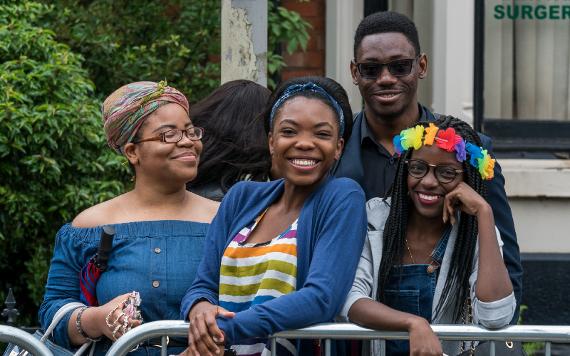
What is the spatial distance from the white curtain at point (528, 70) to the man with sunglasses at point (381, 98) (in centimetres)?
421

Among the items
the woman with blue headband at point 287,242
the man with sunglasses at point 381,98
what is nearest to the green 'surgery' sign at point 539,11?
the man with sunglasses at point 381,98

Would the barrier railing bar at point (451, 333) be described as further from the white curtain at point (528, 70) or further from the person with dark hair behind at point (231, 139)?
the white curtain at point (528, 70)

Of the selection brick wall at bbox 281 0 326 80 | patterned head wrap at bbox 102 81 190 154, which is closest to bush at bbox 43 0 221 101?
brick wall at bbox 281 0 326 80

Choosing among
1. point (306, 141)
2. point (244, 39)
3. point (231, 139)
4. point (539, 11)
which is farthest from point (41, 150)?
point (539, 11)

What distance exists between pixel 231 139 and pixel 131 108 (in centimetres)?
68

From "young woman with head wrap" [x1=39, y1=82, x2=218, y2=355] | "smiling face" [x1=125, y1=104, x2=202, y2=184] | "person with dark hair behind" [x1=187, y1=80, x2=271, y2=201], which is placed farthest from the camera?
"person with dark hair behind" [x1=187, y1=80, x2=271, y2=201]

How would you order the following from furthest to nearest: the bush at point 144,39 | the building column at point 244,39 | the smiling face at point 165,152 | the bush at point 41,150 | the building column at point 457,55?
the building column at point 457,55 < the bush at point 144,39 < the bush at point 41,150 < the building column at point 244,39 < the smiling face at point 165,152

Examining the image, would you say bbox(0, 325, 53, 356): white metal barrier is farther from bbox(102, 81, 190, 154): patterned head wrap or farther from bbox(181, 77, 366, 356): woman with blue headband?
bbox(102, 81, 190, 154): patterned head wrap

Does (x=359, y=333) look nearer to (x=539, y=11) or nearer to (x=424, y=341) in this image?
(x=424, y=341)

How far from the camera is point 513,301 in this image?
13.3 feet

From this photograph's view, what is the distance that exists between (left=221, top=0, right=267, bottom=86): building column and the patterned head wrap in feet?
3.85

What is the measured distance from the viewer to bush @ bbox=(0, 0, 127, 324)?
23.2ft

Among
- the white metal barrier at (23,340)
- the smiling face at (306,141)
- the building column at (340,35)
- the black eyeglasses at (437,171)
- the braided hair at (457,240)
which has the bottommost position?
the white metal barrier at (23,340)

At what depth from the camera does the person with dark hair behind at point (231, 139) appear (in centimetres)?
507
